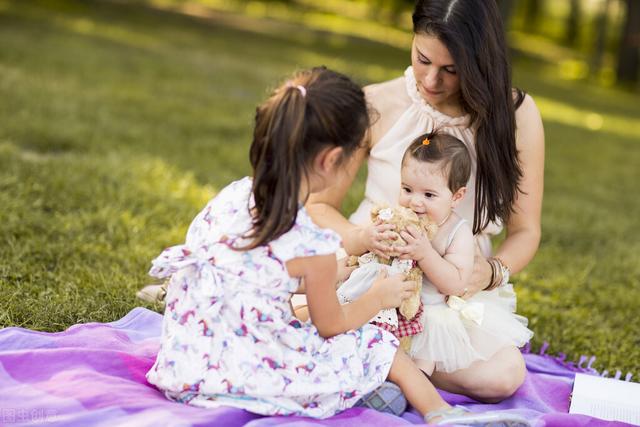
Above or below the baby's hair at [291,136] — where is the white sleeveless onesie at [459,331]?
below

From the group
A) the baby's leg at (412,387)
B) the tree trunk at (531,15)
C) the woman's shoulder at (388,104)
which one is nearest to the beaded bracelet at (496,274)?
the baby's leg at (412,387)

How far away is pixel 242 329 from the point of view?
2.53 meters

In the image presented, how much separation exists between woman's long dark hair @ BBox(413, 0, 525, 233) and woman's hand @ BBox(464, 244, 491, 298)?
18 cm

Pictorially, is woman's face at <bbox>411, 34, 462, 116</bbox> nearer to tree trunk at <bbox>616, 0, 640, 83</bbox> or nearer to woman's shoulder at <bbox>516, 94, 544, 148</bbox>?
woman's shoulder at <bbox>516, 94, 544, 148</bbox>

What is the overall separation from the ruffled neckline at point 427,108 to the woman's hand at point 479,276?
578 mm

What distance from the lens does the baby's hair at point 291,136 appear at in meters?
2.39

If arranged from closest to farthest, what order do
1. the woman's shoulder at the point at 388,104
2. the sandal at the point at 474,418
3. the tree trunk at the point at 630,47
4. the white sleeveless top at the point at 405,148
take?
the sandal at the point at 474,418, the white sleeveless top at the point at 405,148, the woman's shoulder at the point at 388,104, the tree trunk at the point at 630,47

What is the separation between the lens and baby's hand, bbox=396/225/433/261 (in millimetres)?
2822

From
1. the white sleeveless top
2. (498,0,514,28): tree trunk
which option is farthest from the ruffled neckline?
(498,0,514,28): tree trunk

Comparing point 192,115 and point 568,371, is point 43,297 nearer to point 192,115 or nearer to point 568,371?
point 568,371

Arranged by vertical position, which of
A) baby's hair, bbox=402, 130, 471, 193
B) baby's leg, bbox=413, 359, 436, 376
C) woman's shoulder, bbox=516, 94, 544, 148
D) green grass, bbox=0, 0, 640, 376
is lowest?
green grass, bbox=0, 0, 640, 376

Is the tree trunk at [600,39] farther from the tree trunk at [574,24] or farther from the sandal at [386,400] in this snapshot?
the sandal at [386,400]

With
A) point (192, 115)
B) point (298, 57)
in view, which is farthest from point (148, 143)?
point (298, 57)

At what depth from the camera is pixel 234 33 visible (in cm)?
1805
